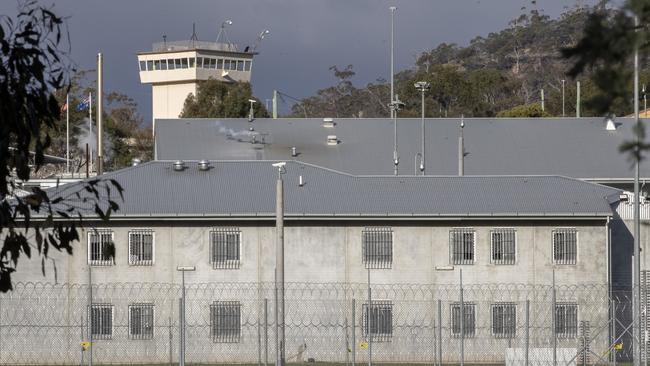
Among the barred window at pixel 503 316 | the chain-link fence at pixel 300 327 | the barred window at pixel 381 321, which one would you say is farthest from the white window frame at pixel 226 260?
the barred window at pixel 503 316

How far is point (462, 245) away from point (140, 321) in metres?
9.35

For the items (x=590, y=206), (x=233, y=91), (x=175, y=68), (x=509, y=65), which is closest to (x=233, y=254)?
(x=590, y=206)

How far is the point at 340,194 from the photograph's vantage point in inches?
1455

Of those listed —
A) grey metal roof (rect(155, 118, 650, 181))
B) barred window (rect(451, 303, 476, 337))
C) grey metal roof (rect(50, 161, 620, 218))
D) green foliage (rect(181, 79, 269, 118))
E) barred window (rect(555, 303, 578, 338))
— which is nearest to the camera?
barred window (rect(555, 303, 578, 338))

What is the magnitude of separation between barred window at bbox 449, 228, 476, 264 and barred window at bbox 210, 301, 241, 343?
6.08 m

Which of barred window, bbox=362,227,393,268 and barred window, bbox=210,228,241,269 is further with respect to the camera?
barred window, bbox=362,227,393,268

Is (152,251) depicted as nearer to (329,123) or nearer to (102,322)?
(102,322)

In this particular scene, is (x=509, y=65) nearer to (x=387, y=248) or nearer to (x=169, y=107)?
(x=169, y=107)

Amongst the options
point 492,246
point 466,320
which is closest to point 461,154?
point 492,246

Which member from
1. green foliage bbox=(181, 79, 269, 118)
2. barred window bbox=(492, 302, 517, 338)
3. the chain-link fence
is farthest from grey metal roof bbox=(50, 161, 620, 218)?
green foliage bbox=(181, 79, 269, 118)

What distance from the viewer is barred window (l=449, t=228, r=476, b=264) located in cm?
3600

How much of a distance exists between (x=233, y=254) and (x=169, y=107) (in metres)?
67.2

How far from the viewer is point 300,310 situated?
102 ft

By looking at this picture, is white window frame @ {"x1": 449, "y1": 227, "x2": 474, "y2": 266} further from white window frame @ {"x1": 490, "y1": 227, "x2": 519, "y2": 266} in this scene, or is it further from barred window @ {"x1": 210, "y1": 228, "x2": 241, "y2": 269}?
barred window @ {"x1": 210, "y1": 228, "x2": 241, "y2": 269}
